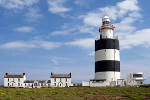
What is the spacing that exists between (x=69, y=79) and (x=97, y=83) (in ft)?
99.6

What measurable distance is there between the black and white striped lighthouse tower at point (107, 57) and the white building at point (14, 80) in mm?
44428

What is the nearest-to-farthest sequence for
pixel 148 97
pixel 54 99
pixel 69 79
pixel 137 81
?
pixel 54 99, pixel 148 97, pixel 137 81, pixel 69 79

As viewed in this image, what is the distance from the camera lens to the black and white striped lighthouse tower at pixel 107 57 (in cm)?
4994

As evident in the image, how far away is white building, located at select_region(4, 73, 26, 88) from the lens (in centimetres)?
8481

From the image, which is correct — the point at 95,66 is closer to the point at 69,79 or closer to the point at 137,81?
the point at 137,81

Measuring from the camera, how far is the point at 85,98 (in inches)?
1225

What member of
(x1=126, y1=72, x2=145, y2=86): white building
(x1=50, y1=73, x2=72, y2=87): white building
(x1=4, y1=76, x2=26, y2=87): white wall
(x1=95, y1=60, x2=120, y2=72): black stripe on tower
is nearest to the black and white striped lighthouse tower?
(x1=95, y1=60, x2=120, y2=72): black stripe on tower

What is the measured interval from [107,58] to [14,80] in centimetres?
4950

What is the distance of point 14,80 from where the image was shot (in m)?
85.8

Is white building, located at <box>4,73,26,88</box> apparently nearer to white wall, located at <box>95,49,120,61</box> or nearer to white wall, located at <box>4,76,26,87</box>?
white wall, located at <box>4,76,26,87</box>

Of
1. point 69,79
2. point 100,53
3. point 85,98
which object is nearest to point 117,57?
point 100,53

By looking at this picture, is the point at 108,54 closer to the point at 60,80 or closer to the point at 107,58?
the point at 107,58

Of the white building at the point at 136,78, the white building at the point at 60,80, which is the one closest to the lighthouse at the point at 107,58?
the white building at the point at 136,78

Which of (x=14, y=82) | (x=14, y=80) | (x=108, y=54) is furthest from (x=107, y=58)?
(x=14, y=80)
